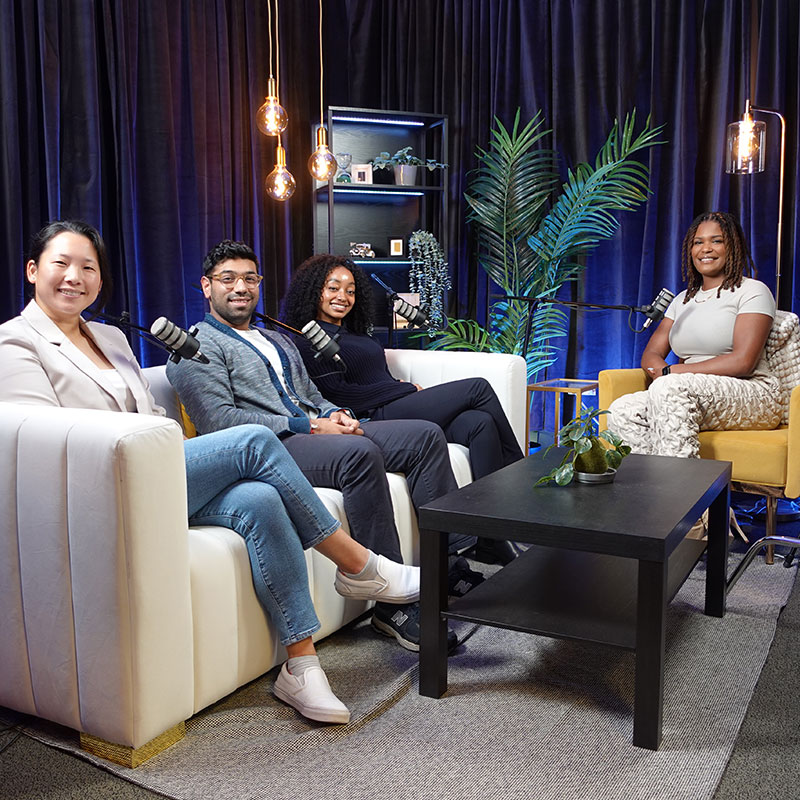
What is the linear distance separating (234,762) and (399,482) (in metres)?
1.08

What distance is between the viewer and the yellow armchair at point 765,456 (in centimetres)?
288

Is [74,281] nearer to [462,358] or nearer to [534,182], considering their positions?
[462,358]

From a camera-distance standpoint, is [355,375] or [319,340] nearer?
[319,340]

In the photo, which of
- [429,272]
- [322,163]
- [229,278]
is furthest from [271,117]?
[429,272]

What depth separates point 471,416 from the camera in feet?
9.95

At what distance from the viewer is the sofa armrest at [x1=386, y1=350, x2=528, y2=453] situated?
3.25 m

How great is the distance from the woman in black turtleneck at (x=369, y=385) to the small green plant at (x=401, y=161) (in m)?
1.38

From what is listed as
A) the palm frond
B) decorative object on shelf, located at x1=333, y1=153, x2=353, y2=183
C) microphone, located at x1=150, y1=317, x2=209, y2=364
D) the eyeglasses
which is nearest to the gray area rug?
microphone, located at x1=150, y1=317, x2=209, y2=364

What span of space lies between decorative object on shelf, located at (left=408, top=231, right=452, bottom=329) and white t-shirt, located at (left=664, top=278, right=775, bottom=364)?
138 cm

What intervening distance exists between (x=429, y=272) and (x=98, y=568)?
3145 mm

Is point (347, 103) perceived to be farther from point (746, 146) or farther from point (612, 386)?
point (612, 386)

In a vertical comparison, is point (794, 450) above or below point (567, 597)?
above

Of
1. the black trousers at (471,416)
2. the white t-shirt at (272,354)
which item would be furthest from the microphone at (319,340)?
the black trousers at (471,416)

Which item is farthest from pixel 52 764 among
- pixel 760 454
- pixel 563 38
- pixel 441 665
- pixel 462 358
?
pixel 563 38
